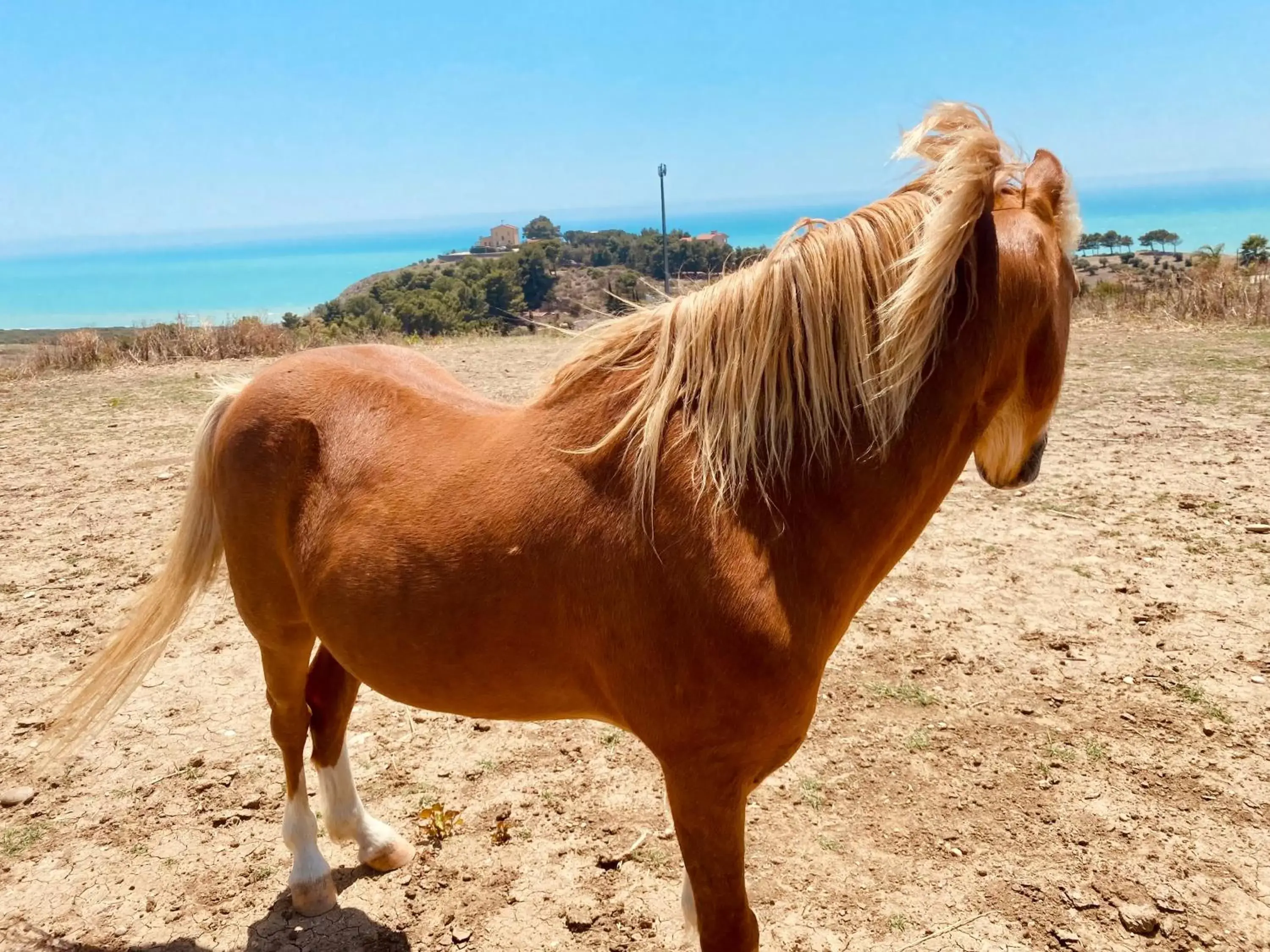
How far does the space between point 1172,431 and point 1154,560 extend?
3078 mm

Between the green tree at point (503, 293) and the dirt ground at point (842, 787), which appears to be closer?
the dirt ground at point (842, 787)

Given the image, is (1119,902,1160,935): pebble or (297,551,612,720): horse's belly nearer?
(297,551,612,720): horse's belly

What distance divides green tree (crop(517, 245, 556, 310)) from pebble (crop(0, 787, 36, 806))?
2.86 m

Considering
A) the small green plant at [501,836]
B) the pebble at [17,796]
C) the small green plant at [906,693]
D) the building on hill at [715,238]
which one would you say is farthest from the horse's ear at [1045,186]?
the pebble at [17,796]

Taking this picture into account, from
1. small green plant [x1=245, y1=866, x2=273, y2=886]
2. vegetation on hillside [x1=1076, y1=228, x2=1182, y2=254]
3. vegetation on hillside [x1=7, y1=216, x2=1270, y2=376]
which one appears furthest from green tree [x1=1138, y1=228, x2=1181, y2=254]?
small green plant [x1=245, y1=866, x2=273, y2=886]

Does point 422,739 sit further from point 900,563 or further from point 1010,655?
point 900,563

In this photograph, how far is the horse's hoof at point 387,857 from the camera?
267 cm

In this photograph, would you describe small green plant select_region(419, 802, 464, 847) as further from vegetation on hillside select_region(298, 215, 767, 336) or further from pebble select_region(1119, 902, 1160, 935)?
pebble select_region(1119, 902, 1160, 935)

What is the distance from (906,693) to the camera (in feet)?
11.5

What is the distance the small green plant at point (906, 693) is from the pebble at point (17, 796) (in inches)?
140

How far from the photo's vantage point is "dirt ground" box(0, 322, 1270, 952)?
2.42 m

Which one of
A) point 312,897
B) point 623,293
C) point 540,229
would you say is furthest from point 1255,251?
point 312,897

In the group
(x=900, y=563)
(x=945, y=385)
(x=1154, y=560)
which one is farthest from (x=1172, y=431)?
(x=945, y=385)

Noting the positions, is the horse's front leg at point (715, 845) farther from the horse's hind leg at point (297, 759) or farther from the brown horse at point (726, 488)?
the horse's hind leg at point (297, 759)
